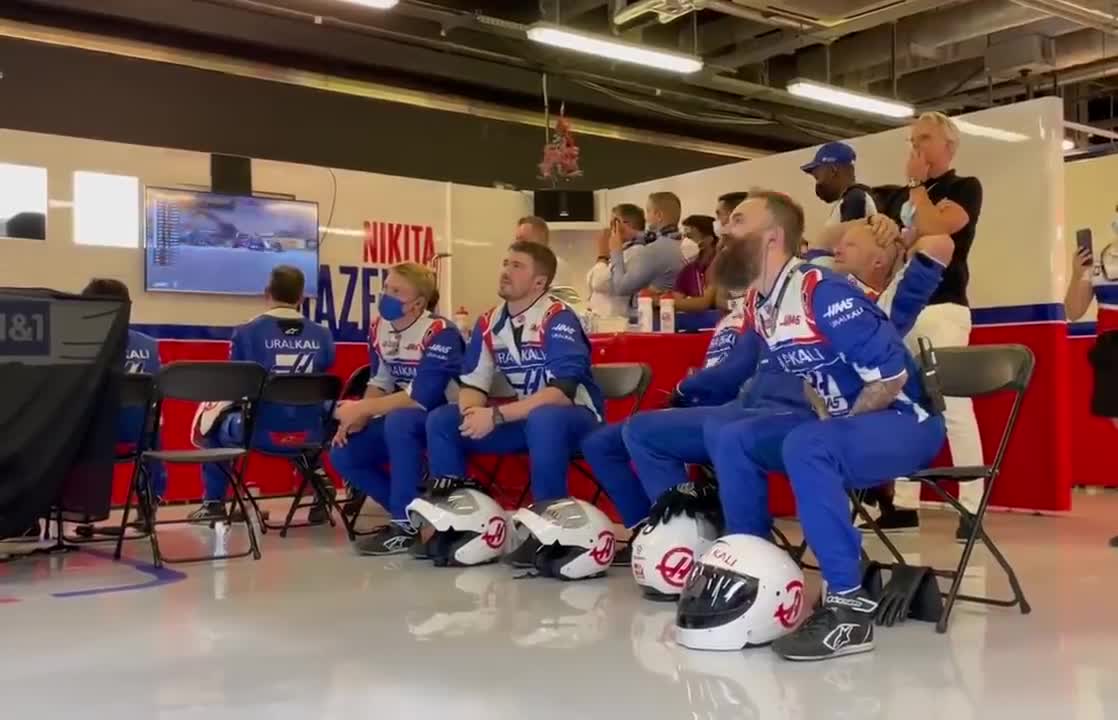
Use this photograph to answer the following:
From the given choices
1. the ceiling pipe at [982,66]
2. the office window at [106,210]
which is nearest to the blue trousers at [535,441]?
the office window at [106,210]

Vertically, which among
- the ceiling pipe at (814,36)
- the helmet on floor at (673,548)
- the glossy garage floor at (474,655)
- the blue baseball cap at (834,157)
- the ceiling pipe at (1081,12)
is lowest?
the glossy garage floor at (474,655)

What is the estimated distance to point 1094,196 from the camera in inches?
304

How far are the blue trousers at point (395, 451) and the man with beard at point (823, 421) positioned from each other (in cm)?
176

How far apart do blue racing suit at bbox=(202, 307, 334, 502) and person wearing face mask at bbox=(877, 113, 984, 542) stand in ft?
8.64

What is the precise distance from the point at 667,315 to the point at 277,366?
1.90 meters

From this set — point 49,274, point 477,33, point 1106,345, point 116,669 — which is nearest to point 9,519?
point 116,669

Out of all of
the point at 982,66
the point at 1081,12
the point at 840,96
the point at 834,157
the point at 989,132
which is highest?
the point at 982,66

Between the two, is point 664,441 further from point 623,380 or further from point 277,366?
point 277,366

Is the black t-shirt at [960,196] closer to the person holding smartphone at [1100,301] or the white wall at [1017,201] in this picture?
the person holding smartphone at [1100,301]

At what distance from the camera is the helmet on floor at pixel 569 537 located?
3812 mm

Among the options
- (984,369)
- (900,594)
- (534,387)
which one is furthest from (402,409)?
(984,369)

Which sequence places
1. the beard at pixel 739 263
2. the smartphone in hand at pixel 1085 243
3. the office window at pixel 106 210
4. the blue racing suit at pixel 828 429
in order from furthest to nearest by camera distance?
the office window at pixel 106 210, the smartphone in hand at pixel 1085 243, the beard at pixel 739 263, the blue racing suit at pixel 828 429

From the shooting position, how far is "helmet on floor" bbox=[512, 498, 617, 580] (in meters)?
3.81

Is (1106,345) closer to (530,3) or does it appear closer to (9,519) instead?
(9,519)
